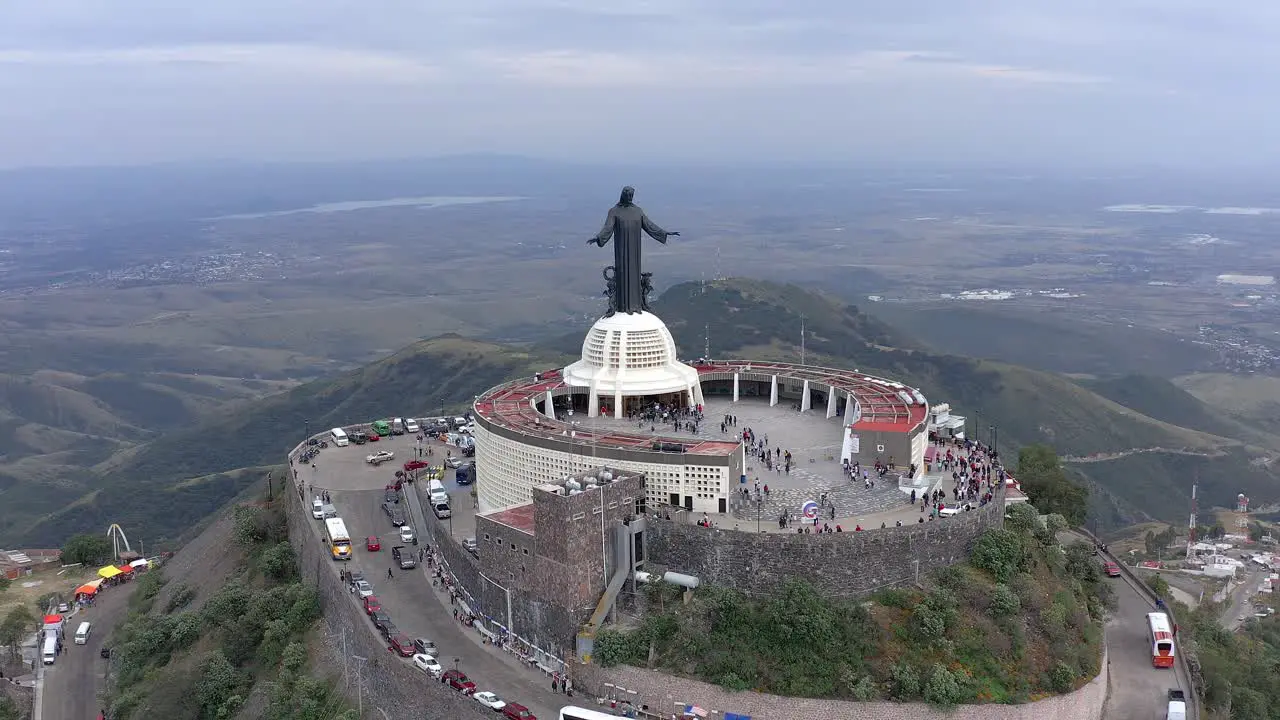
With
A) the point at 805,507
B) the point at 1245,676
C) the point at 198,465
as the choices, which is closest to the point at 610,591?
the point at 805,507

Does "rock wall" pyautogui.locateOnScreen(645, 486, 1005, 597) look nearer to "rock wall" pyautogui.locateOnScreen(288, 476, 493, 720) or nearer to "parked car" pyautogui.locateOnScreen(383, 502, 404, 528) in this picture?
"rock wall" pyautogui.locateOnScreen(288, 476, 493, 720)

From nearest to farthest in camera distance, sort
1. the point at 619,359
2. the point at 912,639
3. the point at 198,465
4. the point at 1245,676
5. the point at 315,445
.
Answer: the point at 912,639 < the point at 1245,676 < the point at 619,359 < the point at 315,445 < the point at 198,465

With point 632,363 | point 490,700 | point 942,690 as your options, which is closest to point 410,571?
point 490,700

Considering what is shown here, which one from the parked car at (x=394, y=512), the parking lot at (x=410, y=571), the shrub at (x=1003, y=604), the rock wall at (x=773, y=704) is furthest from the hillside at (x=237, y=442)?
the shrub at (x=1003, y=604)

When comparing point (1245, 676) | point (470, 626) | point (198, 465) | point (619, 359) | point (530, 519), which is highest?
point (619, 359)

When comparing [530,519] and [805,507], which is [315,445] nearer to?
[530,519]

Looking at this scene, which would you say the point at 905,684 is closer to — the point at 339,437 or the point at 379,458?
the point at 379,458

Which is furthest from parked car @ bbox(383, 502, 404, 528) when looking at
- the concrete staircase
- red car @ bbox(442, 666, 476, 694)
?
the concrete staircase
